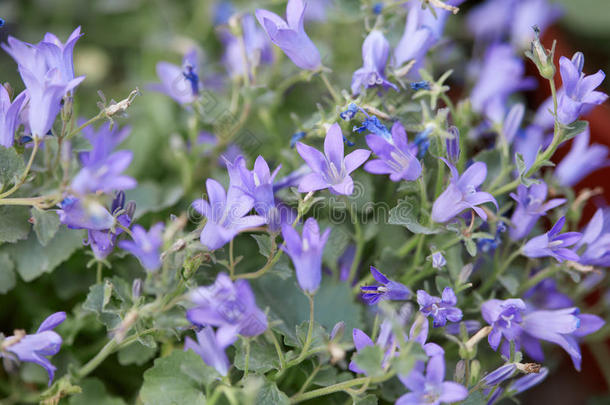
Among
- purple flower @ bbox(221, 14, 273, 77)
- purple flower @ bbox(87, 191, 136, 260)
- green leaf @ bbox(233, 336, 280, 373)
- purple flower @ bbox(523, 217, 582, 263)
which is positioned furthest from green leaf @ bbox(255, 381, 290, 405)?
purple flower @ bbox(221, 14, 273, 77)

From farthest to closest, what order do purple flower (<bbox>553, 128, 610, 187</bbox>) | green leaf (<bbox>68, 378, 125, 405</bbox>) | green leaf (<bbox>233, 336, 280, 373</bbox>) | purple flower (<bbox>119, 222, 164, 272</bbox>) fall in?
purple flower (<bbox>553, 128, 610, 187</bbox>) → green leaf (<bbox>68, 378, 125, 405</bbox>) → green leaf (<bbox>233, 336, 280, 373</bbox>) → purple flower (<bbox>119, 222, 164, 272</bbox>)

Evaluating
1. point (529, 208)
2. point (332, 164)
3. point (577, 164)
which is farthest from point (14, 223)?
point (577, 164)

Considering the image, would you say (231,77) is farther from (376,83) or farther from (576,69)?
(576,69)

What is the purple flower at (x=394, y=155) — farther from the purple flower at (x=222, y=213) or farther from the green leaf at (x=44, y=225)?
the green leaf at (x=44, y=225)

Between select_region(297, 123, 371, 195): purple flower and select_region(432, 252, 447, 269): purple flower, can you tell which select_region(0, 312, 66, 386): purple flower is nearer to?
select_region(297, 123, 371, 195): purple flower

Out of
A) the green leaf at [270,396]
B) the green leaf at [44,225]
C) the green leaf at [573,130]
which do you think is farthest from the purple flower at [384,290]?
the green leaf at [44,225]
